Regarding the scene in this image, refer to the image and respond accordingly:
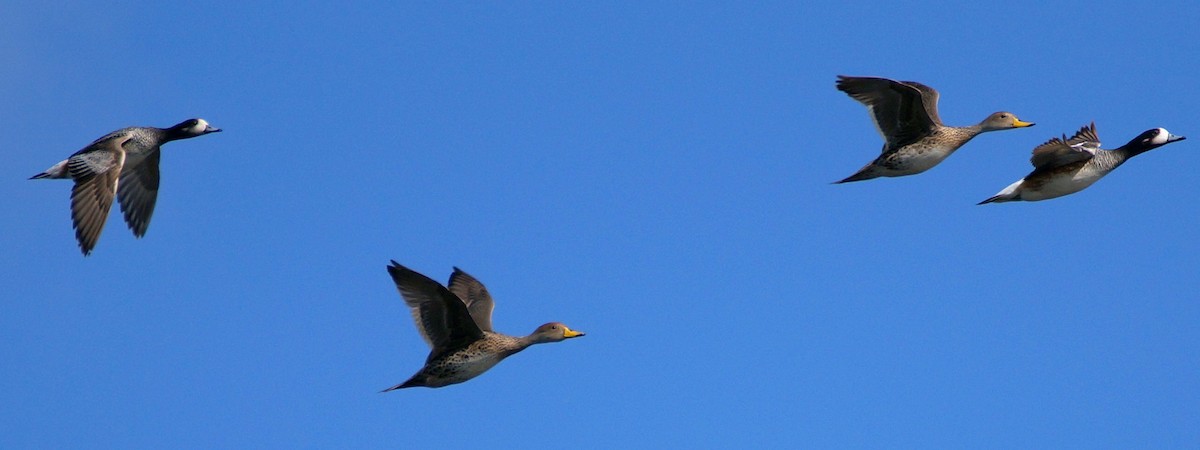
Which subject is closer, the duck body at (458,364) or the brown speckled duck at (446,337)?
the brown speckled duck at (446,337)

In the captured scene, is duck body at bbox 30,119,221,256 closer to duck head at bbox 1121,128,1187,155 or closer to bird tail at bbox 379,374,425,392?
bird tail at bbox 379,374,425,392

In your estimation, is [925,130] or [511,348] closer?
[511,348]

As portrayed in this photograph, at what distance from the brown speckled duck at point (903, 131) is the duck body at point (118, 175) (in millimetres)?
9615

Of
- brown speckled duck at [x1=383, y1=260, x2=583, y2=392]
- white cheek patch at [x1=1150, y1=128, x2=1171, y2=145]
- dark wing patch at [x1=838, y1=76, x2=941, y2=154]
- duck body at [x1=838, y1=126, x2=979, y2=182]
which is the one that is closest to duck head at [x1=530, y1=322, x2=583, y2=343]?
brown speckled duck at [x1=383, y1=260, x2=583, y2=392]

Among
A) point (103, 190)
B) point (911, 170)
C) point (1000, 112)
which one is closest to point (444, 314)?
point (103, 190)

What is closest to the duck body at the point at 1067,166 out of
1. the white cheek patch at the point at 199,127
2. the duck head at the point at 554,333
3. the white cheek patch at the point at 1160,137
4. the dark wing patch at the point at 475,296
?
the white cheek patch at the point at 1160,137

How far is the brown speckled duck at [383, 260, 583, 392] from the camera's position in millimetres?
18016

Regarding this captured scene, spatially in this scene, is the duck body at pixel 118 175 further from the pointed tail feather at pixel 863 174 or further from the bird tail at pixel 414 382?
the pointed tail feather at pixel 863 174

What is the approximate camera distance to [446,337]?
18.4 m

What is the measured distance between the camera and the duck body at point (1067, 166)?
20.2 m

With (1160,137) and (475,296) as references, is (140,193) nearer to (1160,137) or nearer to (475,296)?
(475,296)

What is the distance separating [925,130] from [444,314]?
6897mm

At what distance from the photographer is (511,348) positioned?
18.9 metres

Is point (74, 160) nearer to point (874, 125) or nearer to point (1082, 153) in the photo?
point (874, 125)
